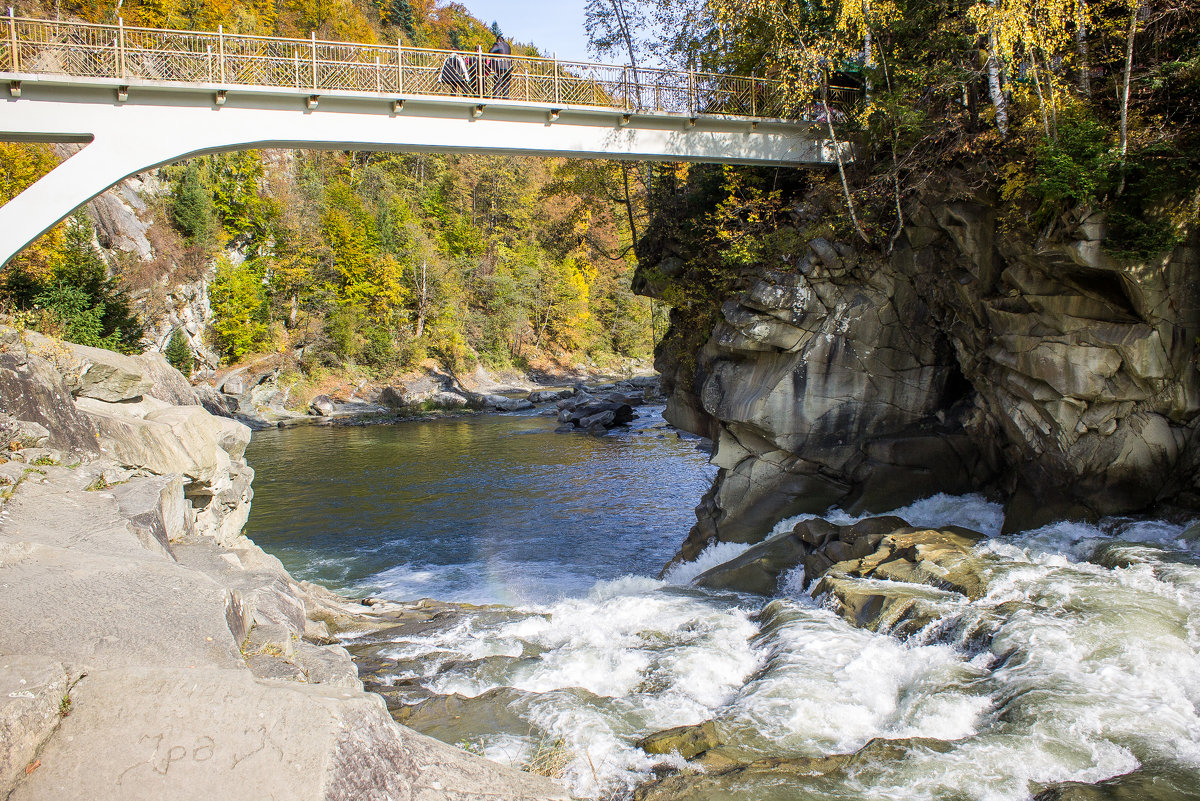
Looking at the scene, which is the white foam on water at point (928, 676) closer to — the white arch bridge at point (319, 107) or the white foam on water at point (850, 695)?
the white foam on water at point (850, 695)

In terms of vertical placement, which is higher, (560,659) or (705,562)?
(560,659)

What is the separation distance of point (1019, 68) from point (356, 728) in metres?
14.3

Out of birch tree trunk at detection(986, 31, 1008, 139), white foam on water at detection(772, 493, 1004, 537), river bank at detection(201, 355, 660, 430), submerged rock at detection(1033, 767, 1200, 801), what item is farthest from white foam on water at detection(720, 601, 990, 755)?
river bank at detection(201, 355, 660, 430)

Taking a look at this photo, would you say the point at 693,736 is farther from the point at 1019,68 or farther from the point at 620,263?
the point at 620,263

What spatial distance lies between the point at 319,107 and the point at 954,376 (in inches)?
550

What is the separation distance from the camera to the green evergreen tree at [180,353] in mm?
35781

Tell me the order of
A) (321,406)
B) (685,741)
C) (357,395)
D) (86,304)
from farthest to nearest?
(357,395), (321,406), (86,304), (685,741)

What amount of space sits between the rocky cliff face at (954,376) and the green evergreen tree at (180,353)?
29.0 m

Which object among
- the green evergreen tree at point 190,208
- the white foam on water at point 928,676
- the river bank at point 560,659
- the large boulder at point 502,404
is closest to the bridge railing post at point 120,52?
the river bank at point 560,659

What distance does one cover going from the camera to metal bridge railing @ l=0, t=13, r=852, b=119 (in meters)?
13.4

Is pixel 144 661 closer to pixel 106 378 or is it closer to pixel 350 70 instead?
pixel 106 378

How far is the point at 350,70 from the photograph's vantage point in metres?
15.0

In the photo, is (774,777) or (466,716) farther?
(466,716)

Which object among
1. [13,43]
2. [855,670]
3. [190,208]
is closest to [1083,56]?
[855,670]
